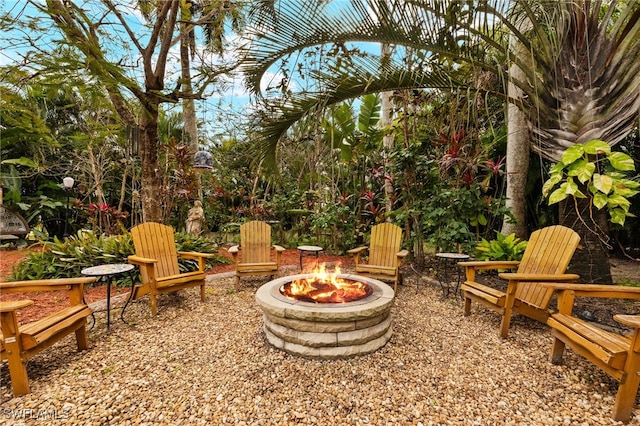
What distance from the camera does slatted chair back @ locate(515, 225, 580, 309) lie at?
2.89 meters

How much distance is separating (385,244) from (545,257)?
1.97 metres

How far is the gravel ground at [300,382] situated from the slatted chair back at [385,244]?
60.1 inches

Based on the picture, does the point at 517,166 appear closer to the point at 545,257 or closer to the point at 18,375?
the point at 545,257

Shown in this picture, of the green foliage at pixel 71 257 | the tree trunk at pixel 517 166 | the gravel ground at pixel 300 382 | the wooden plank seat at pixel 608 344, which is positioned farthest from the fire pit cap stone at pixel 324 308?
the tree trunk at pixel 517 166

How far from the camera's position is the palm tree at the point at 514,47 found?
8.86 ft

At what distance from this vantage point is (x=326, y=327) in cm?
246

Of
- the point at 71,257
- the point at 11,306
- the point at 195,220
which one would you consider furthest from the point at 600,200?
the point at 195,220

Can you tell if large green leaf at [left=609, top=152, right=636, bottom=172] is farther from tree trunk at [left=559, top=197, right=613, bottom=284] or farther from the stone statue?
the stone statue

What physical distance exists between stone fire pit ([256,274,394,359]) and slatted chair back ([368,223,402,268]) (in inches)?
75.4

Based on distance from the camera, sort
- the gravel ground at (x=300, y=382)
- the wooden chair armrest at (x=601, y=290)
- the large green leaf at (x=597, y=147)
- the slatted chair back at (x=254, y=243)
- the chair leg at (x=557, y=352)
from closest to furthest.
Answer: the gravel ground at (x=300, y=382), the wooden chair armrest at (x=601, y=290), the chair leg at (x=557, y=352), the large green leaf at (x=597, y=147), the slatted chair back at (x=254, y=243)

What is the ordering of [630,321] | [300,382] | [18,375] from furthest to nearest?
[300,382] < [18,375] < [630,321]

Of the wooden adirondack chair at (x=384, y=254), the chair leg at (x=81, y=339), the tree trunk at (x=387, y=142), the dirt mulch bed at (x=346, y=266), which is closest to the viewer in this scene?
the chair leg at (x=81, y=339)

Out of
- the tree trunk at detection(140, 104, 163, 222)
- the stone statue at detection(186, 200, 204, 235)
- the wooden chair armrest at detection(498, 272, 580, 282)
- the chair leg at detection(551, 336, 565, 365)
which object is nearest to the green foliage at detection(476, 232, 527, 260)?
the wooden chair armrest at detection(498, 272, 580, 282)

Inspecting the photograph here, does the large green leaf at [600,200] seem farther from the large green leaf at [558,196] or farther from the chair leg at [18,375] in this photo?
the chair leg at [18,375]
